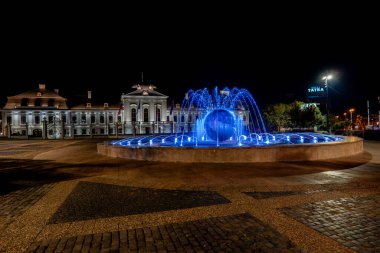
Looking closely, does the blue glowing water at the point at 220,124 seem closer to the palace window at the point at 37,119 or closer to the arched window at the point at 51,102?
the palace window at the point at 37,119

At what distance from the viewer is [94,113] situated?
77.0 m

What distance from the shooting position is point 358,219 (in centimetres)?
518

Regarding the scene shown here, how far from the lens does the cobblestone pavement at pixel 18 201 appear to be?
18.4 ft

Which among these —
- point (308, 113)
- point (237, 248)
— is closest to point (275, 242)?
point (237, 248)

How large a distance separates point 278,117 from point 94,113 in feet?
170

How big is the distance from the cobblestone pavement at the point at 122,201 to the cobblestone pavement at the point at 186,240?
1025 mm

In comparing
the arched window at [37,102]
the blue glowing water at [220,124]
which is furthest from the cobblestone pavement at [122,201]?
the arched window at [37,102]

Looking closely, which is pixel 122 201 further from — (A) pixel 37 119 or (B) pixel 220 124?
(A) pixel 37 119

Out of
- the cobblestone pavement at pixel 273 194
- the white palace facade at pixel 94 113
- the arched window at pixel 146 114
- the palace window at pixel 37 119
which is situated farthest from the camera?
the arched window at pixel 146 114

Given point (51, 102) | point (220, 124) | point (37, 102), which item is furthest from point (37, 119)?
point (220, 124)

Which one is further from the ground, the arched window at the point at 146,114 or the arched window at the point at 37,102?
the arched window at the point at 37,102

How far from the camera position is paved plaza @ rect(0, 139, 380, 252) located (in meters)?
4.27

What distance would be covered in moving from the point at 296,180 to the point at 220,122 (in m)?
8.18

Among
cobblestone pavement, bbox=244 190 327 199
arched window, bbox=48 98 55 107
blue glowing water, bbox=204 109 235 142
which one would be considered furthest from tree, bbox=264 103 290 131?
arched window, bbox=48 98 55 107
